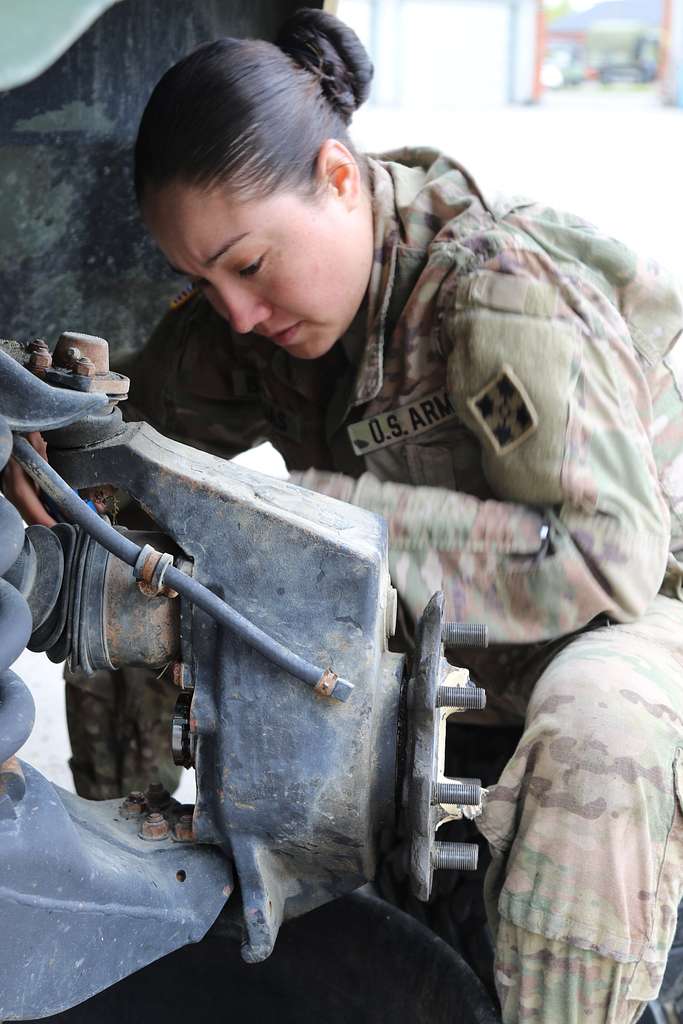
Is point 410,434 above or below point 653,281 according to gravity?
below

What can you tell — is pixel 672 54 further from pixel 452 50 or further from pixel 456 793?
pixel 456 793

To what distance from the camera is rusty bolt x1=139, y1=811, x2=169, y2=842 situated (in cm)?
100

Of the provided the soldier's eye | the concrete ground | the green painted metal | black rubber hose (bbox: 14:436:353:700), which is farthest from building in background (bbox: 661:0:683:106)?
the green painted metal

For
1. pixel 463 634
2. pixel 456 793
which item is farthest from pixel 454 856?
pixel 463 634

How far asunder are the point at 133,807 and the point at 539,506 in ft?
1.57

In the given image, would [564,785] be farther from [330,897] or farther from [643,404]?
[643,404]

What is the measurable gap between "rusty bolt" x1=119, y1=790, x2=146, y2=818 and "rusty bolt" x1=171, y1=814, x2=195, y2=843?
1.5 inches

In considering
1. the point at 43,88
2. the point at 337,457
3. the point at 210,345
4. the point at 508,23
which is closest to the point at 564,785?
the point at 337,457

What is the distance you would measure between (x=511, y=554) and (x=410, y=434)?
11.6 inches

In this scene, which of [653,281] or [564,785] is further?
[653,281]

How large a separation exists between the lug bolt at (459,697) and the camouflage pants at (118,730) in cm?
82

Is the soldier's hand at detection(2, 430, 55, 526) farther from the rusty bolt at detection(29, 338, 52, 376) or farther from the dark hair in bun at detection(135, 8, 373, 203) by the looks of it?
the dark hair in bun at detection(135, 8, 373, 203)

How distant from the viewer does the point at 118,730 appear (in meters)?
1.74

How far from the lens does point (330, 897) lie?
1054 millimetres
